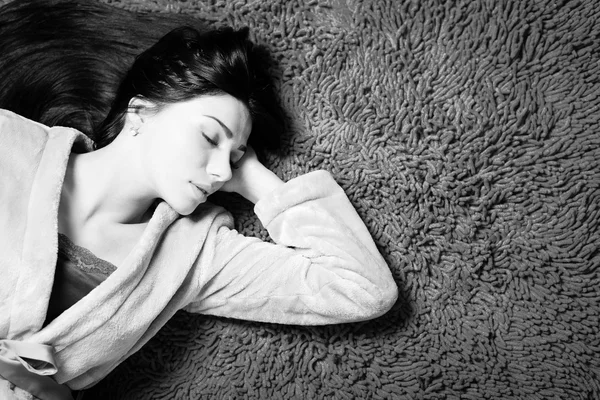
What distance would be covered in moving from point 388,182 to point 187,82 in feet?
1.35

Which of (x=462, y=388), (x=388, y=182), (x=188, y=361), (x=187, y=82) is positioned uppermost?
(x=187, y=82)

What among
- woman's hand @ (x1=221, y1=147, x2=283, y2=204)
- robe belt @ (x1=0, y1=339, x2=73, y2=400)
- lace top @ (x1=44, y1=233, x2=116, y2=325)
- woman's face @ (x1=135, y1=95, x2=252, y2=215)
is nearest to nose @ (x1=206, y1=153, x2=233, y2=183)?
woman's face @ (x1=135, y1=95, x2=252, y2=215)

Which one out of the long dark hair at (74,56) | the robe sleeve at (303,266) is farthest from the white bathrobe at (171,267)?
the long dark hair at (74,56)

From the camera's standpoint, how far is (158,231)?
3.74 ft

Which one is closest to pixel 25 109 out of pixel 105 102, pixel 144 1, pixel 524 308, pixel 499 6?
pixel 105 102

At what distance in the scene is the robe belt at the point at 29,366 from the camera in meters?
1.03

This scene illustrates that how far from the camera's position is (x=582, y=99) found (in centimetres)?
114

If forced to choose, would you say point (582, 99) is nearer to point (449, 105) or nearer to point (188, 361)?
point (449, 105)

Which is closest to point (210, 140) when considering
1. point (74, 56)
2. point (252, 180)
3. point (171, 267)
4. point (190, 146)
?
point (190, 146)

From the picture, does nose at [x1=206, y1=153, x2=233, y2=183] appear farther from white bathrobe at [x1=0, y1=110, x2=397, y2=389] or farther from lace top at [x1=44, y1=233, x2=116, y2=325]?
lace top at [x1=44, y1=233, x2=116, y2=325]

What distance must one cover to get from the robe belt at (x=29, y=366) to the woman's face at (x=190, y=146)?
32 cm

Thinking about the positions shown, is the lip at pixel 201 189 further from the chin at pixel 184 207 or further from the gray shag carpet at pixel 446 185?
the gray shag carpet at pixel 446 185

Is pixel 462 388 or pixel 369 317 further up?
pixel 369 317

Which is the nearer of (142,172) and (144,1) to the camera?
(142,172)
